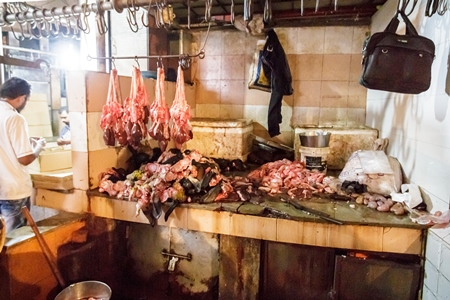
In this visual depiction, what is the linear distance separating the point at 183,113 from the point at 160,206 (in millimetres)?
1105

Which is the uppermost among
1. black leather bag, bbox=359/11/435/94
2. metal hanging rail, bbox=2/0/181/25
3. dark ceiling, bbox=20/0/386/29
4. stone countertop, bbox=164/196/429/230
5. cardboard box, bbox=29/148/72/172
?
dark ceiling, bbox=20/0/386/29

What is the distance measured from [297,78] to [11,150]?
168 inches

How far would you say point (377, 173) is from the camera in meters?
3.21

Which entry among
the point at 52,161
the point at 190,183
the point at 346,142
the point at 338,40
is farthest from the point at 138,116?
the point at 338,40

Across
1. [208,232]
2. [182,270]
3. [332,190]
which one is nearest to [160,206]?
[208,232]

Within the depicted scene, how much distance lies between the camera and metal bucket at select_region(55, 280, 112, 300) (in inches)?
108

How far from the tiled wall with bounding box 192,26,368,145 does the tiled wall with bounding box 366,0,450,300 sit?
5.27 ft

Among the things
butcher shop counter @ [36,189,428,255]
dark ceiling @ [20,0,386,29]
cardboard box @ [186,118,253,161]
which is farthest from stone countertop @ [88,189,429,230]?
dark ceiling @ [20,0,386,29]

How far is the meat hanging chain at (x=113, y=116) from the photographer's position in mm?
3139

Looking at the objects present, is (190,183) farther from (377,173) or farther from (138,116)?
(377,173)

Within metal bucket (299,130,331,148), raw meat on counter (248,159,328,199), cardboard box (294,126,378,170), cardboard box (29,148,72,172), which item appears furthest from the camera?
cardboard box (294,126,378,170)

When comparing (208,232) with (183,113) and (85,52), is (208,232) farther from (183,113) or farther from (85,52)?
(85,52)

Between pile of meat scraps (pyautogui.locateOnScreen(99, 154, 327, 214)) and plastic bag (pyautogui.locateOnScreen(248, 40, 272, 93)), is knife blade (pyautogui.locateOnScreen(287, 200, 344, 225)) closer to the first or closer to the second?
pile of meat scraps (pyautogui.locateOnScreen(99, 154, 327, 214))

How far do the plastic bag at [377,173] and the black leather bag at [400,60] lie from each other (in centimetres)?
104
